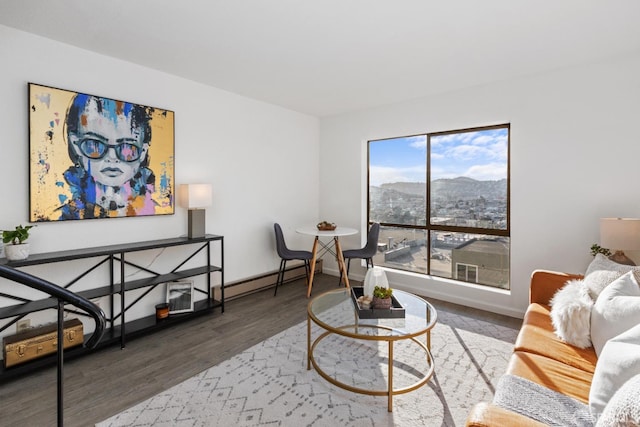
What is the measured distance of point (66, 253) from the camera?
2549mm

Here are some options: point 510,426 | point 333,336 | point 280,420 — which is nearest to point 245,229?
point 333,336

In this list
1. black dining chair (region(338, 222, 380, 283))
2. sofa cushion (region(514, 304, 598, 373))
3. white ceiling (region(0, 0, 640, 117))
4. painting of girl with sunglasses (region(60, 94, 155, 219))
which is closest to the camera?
sofa cushion (region(514, 304, 598, 373))

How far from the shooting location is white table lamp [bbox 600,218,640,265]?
8.02 ft

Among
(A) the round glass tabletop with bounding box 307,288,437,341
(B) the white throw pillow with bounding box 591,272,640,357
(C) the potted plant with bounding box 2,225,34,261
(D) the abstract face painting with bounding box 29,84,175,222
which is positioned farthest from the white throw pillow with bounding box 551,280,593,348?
(C) the potted plant with bounding box 2,225,34,261

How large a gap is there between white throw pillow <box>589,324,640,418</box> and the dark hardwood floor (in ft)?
6.94

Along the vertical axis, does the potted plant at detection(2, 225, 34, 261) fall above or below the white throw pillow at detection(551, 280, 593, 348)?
above

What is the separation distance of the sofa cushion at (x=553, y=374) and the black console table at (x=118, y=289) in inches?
105

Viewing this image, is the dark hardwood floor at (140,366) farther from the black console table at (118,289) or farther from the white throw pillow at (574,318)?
the white throw pillow at (574,318)

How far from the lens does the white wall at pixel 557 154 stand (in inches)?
112

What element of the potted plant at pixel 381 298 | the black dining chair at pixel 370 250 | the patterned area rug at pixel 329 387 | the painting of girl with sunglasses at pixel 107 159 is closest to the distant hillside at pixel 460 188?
the black dining chair at pixel 370 250

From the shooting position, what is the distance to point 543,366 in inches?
65.9

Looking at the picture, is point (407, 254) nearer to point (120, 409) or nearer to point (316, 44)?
point (316, 44)

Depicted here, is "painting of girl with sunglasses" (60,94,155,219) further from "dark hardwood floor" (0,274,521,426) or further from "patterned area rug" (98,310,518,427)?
"patterned area rug" (98,310,518,427)

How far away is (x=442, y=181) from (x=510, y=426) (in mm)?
3457
